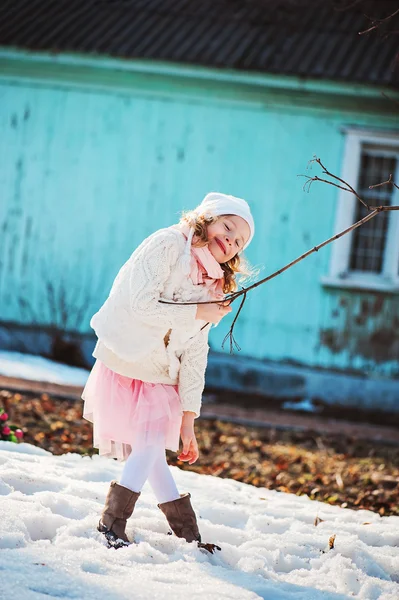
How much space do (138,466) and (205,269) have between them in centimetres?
87

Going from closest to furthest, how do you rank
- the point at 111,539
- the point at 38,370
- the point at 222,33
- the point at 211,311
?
the point at 111,539
the point at 211,311
the point at 38,370
the point at 222,33

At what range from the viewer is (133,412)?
366cm

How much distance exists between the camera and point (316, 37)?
436 inches

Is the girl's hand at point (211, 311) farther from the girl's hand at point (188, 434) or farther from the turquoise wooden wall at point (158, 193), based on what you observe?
the turquoise wooden wall at point (158, 193)

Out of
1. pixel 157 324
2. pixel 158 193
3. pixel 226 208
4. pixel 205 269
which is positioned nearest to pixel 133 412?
pixel 157 324

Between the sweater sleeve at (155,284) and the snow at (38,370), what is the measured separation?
19.9 ft

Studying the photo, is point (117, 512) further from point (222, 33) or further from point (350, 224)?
point (222, 33)

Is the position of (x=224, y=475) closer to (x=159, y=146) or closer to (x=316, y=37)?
(x=159, y=146)

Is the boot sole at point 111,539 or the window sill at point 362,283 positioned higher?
the window sill at point 362,283

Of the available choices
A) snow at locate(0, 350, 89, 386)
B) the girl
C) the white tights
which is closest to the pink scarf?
the girl

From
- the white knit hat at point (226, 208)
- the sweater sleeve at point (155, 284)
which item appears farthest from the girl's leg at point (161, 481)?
the white knit hat at point (226, 208)

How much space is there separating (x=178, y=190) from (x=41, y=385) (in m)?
3.20

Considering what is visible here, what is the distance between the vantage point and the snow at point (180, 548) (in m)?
3.01

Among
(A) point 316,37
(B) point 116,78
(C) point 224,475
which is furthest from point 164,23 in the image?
(C) point 224,475
